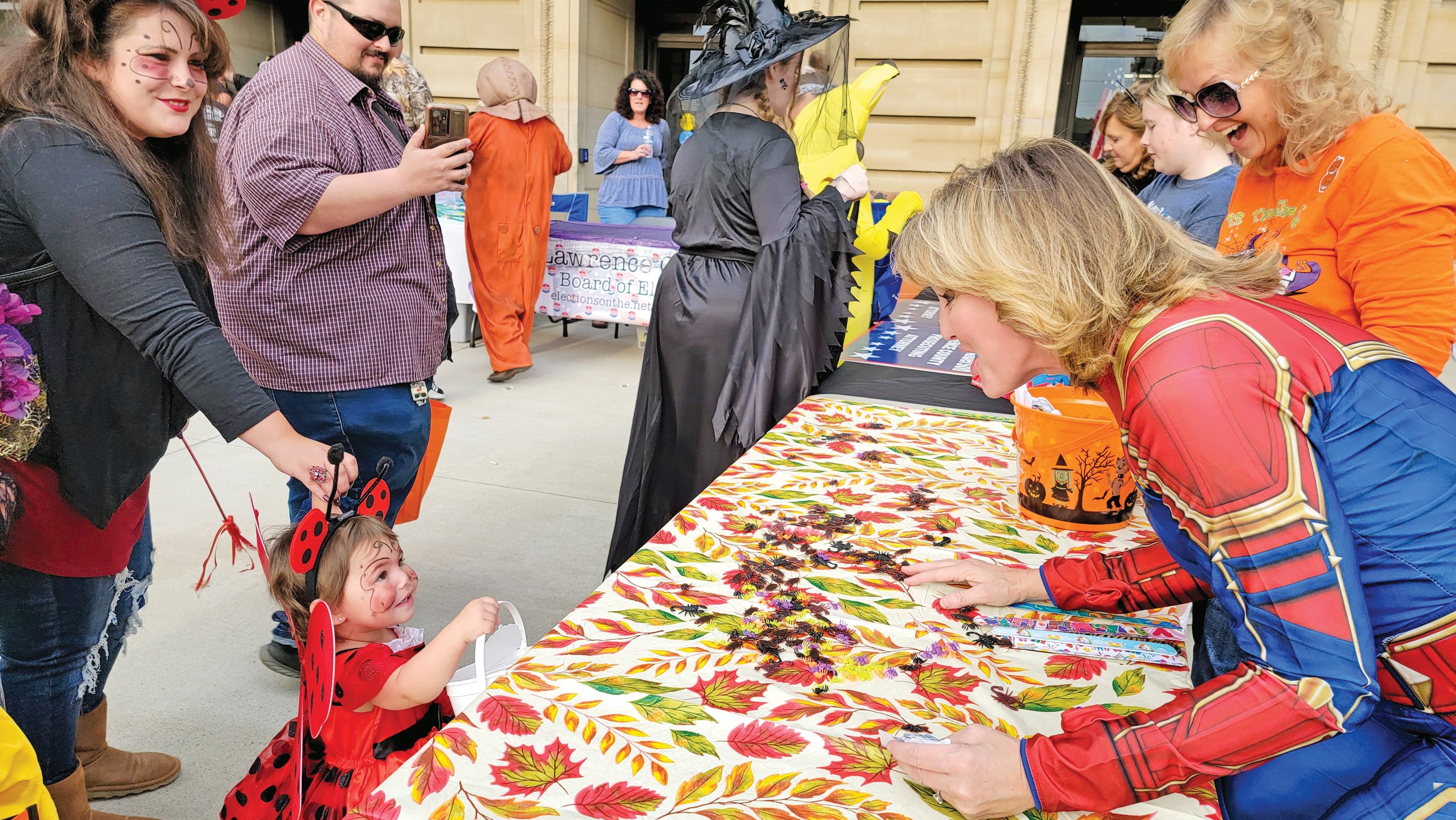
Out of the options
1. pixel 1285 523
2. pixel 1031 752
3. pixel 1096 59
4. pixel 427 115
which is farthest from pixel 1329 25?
pixel 1096 59

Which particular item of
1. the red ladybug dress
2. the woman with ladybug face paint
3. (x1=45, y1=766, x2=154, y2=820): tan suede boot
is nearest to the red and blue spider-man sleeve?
the red ladybug dress

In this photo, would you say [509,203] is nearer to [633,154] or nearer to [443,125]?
[633,154]

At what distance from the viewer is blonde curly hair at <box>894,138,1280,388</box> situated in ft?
3.15

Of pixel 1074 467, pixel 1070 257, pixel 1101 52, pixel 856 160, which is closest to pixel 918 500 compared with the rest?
pixel 1074 467

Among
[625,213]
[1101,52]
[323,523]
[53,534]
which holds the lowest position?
[53,534]

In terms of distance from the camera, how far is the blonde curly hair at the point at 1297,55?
1542mm

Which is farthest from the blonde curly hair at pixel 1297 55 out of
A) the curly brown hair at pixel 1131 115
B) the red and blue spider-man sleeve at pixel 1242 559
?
the curly brown hair at pixel 1131 115

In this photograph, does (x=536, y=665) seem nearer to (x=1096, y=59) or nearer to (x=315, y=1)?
(x=315, y=1)

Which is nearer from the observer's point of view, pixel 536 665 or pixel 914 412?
pixel 536 665

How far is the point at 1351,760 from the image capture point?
90 centimetres

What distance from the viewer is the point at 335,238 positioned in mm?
2012

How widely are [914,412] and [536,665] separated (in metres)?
1.45

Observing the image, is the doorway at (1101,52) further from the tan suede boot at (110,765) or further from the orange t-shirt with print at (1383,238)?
the tan suede boot at (110,765)

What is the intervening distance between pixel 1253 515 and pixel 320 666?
1061mm
